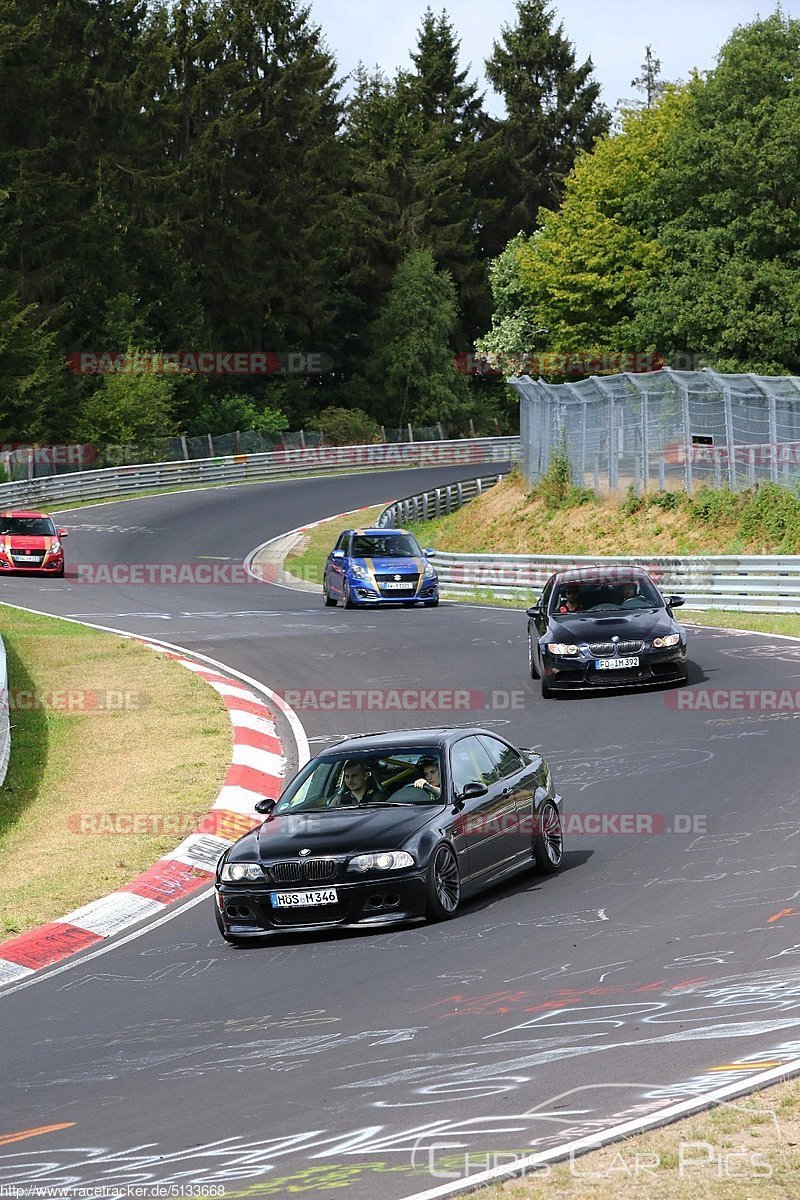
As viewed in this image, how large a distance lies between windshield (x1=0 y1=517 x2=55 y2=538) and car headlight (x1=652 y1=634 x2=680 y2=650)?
24577mm

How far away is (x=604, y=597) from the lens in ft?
69.5

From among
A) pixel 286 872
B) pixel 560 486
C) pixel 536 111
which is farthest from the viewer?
pixel 536 111

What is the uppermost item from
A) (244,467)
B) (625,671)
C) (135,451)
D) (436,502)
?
(135,451)

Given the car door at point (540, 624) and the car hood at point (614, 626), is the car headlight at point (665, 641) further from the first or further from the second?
the car door at point (540, 624)

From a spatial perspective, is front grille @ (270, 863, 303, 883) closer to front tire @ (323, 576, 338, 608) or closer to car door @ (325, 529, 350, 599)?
car door @ (325, 529, 350, 599)

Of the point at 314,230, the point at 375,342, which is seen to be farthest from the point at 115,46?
the point at 375,342

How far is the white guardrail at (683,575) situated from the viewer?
2942 cm

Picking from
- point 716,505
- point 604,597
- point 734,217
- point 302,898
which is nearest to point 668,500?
point 716,505

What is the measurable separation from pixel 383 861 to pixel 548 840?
2.10 m

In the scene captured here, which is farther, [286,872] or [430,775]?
[430,775]

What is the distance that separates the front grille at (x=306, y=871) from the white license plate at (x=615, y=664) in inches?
395

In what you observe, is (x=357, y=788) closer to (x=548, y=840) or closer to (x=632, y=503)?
(x=548, y=840)

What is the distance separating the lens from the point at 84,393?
74500mm

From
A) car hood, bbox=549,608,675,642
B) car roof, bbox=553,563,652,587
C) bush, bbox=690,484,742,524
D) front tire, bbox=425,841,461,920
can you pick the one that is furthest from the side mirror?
bush, bbox=690,484,742,524
